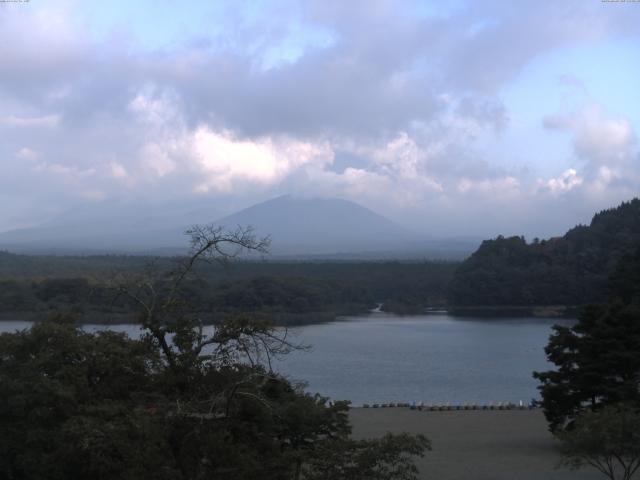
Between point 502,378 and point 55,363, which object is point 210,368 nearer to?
point 55,363

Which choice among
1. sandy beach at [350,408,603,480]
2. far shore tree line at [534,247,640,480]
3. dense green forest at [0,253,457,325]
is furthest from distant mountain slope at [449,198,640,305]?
far shore tree line at [534,247,640,480]

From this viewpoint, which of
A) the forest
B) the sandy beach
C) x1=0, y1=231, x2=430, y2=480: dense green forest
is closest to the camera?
x1=0, y1=231, x2=430, y2=480: dense green forest

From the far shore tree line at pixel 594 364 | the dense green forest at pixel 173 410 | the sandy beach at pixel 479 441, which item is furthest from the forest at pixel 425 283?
the dense green forest at pixel 173 410

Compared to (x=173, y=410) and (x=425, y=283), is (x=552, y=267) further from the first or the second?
(x=173, y=410)

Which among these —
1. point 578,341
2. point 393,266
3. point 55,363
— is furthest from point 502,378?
point 393,266

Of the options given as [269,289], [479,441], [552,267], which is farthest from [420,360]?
[552,267]

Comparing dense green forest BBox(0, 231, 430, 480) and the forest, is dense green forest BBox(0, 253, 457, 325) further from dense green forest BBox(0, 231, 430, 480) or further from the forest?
dense green forest BBox(0, 231, 430, 480)
